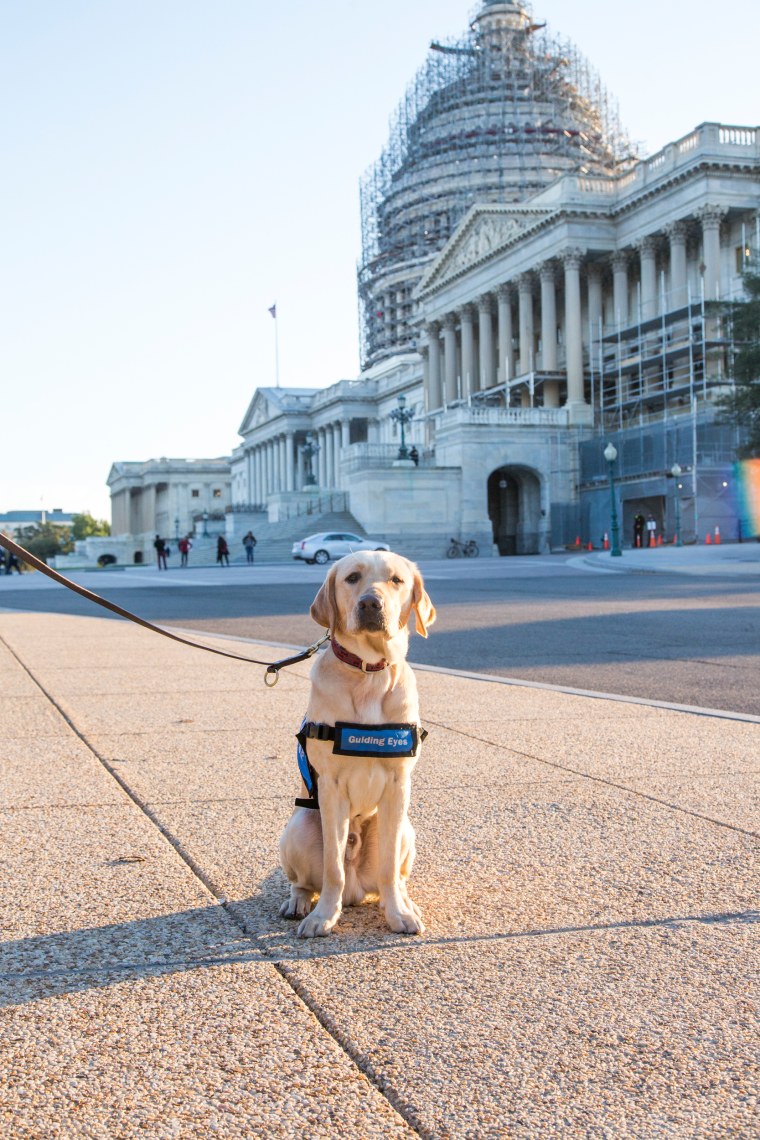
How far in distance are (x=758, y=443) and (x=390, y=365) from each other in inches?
2698

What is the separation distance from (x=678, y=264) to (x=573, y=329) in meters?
8.36

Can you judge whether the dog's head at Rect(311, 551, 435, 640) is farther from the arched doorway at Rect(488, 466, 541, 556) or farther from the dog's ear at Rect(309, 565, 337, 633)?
the arched doorway at Rect(488, 466, 541, 556)

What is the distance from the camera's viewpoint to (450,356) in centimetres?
8612

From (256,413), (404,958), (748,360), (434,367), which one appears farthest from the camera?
(256,413)

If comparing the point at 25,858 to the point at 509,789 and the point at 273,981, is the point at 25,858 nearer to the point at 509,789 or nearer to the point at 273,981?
the point at 273,981

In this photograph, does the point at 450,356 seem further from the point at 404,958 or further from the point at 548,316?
the point at 404,958

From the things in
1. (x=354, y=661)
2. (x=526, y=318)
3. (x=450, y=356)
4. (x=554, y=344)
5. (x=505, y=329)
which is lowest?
(x=354, y=661)

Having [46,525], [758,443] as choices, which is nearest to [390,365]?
[758,443]

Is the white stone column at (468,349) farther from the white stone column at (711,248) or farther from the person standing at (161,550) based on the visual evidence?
the person standing at (161,550)

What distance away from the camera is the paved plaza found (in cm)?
261

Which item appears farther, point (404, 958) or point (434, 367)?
point (434, 367)

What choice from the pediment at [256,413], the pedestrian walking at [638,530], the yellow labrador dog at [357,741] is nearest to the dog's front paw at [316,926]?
the yellow labrador dog at [357,741]

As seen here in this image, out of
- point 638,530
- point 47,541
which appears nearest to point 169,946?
point 638,530

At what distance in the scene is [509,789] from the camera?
19.0 ft
